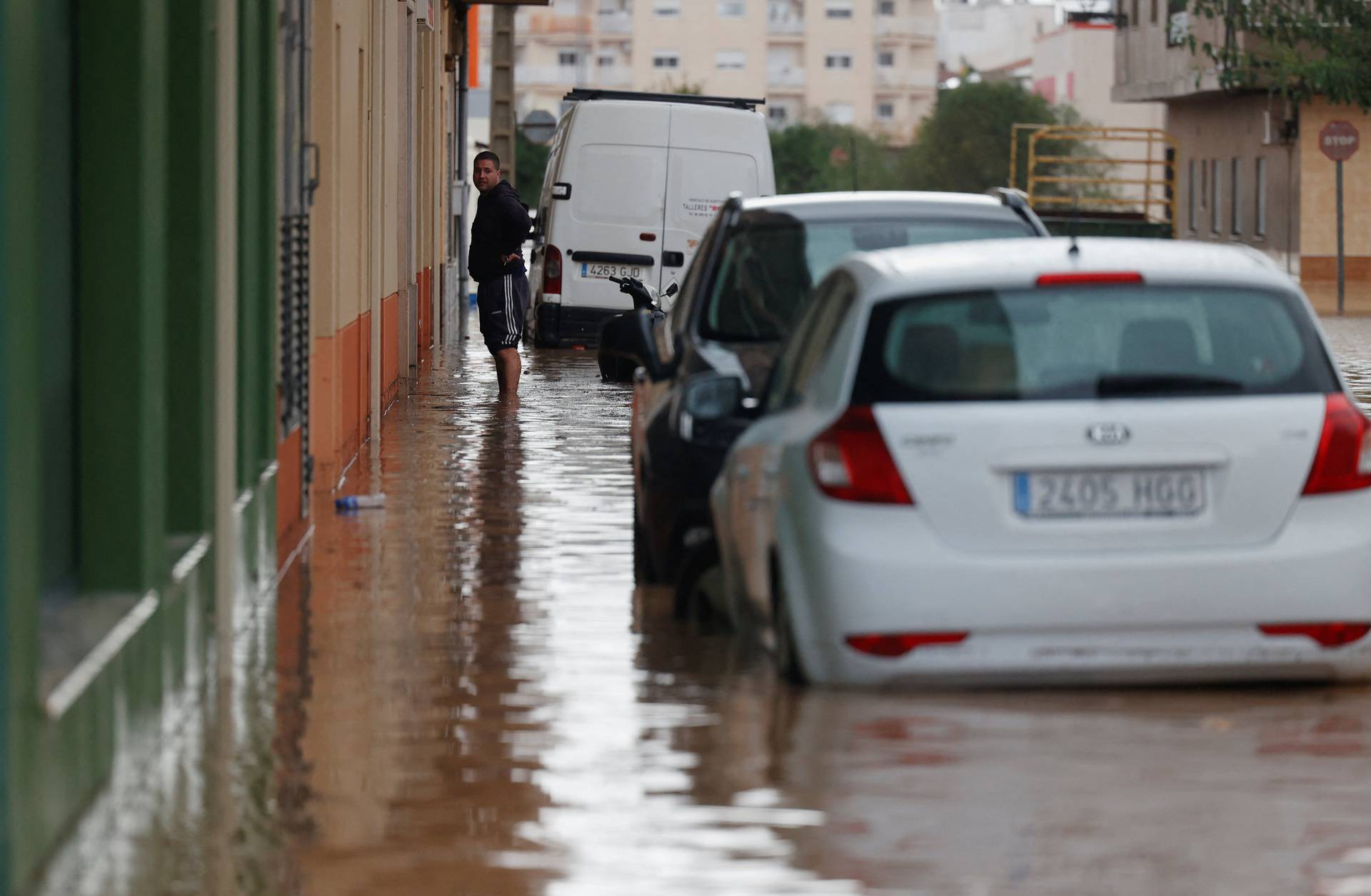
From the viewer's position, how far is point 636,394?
12.1 m

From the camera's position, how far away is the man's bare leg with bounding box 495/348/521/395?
2142 cm

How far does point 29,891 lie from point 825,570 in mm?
2708

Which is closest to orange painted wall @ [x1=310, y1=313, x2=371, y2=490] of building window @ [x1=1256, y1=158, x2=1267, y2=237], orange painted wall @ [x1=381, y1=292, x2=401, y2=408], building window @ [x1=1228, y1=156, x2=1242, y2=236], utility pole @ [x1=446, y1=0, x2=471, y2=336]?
orange painted wall @ [x1=381, y1=292, x2=401, y2=408]

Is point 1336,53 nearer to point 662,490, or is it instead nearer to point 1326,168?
point 1326,168

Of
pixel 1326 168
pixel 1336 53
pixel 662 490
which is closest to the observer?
pixel 662 490

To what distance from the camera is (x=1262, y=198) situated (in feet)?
187

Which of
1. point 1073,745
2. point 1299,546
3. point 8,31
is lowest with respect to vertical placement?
point 1073,745

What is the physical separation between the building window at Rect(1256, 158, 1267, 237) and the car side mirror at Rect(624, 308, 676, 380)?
4714 cm

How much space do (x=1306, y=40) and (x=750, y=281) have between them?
84.2 ft

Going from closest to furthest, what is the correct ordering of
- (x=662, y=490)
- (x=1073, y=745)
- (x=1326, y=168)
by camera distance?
1. (x=1073, y=745)
2. (x=662, y=490)
3. (x=1326, y=168)

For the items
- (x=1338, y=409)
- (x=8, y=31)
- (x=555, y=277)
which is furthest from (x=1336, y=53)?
(x=8, y=31)

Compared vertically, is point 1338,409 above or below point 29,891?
above

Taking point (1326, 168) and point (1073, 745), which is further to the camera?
point (1326, 168)

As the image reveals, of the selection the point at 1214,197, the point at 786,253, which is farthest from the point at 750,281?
the point at 1214,197
